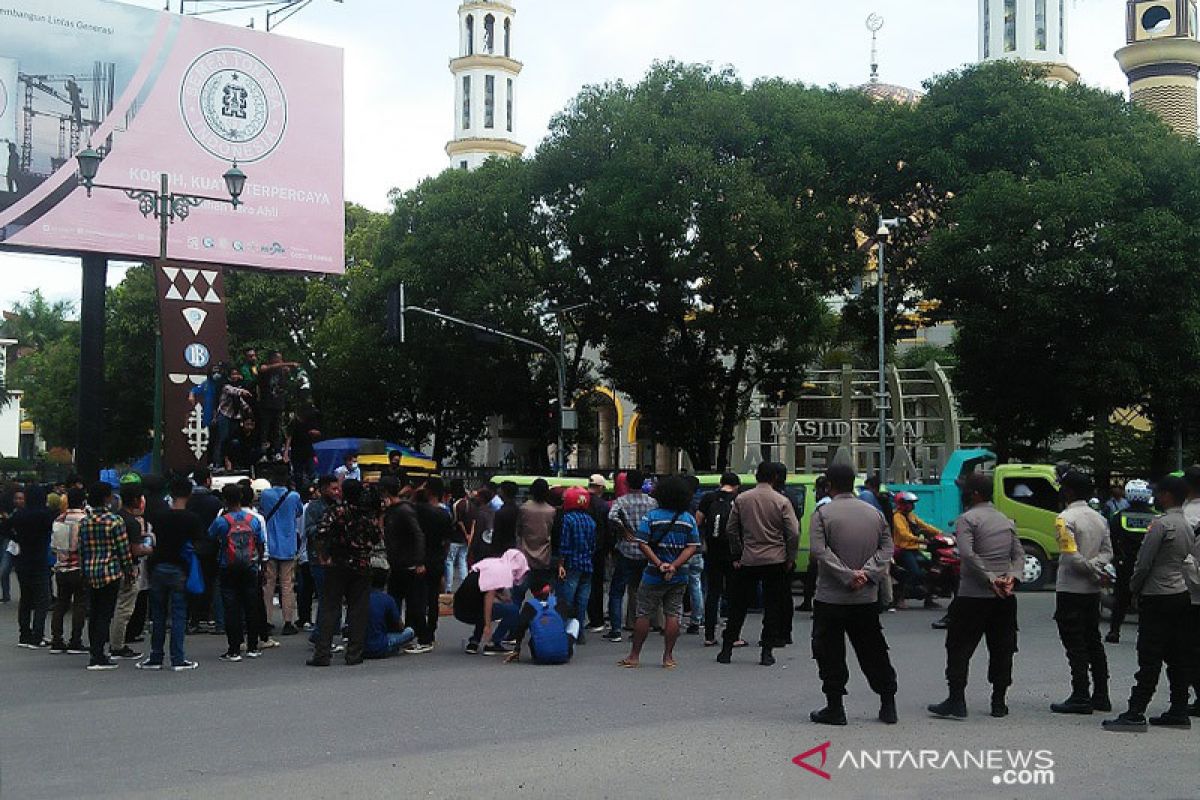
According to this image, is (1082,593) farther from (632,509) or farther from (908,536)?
(908,536)

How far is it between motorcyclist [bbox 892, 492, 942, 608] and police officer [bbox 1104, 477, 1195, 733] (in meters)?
7.78

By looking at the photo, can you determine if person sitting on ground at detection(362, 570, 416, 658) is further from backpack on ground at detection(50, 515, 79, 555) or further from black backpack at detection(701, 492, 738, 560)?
black backpack at detection(701, 492, 738, 560)

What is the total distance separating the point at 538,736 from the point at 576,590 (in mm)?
4766

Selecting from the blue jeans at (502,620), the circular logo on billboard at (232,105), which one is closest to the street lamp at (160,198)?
the circular logo on billboard at (232,105)

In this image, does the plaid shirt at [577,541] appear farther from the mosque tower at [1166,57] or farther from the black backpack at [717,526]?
the mosque tower at [1166,57]

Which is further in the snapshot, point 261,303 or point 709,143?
point 261,303

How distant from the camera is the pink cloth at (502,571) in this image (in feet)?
40.7

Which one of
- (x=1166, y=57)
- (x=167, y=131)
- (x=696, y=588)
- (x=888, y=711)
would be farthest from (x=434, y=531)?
(x=1166, y=57)

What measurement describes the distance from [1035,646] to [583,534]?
4.68m

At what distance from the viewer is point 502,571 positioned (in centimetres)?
1245

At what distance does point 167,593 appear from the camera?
11.3 metres

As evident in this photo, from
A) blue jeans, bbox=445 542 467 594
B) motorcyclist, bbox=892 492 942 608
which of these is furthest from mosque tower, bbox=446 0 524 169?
motorcyclist, bbox=892 492 942 608

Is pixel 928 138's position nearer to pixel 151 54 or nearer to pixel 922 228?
pixel 922 228

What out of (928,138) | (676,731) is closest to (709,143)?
(928,138)
